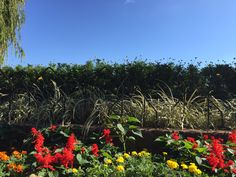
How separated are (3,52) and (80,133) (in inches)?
254

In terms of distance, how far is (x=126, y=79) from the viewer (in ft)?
20.5

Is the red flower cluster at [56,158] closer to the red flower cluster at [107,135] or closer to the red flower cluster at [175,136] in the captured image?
the red flower cluster at [107,135]

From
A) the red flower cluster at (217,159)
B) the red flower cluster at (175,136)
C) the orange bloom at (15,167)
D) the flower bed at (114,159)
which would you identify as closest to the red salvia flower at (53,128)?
the flower bed at (114,159)

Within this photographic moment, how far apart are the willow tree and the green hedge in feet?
11.6

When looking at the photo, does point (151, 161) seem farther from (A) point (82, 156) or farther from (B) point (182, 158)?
(A) point (82, 156)

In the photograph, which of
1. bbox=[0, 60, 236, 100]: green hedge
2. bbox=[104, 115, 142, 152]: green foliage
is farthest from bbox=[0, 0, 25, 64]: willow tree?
bbox=[104, 115, 142, 152]: green foliage

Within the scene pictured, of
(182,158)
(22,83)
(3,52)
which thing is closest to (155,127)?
(182,158)

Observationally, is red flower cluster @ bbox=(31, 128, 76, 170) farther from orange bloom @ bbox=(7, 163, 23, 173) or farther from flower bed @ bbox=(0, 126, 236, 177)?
orange bloom @ bbox=(7, 163, 23, 173)

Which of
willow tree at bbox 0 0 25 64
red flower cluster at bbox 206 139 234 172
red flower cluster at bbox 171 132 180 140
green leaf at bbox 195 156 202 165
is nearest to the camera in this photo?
red flower cluster at bbox 206 139 234 172

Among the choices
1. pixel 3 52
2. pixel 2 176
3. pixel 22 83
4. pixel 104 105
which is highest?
pixel 3 52

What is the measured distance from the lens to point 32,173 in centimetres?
335

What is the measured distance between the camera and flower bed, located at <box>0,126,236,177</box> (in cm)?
323

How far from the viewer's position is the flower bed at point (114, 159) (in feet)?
10.6

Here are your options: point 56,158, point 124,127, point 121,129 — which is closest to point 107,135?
point 121,129
